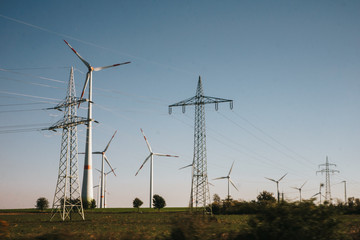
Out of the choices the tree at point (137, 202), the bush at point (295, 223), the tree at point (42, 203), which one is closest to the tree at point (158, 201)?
the tree at point (137, 202)

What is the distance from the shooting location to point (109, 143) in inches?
3777

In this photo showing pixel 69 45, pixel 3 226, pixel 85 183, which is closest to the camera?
pixel 3 226

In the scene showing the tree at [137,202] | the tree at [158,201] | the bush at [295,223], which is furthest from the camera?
the tree at [137,202]

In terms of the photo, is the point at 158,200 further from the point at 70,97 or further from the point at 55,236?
the point at 55,236

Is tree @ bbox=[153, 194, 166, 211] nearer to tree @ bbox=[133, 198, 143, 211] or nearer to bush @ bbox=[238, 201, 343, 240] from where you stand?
tree @ bbox=[133, 198, 143, 211]

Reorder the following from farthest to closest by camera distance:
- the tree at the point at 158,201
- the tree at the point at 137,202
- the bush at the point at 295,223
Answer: the tree at the point at 137,202 → the tree at the point at 158,201 → the bush at the point at 295,223

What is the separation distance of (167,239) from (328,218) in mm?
8271

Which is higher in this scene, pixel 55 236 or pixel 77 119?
pixel 77 119

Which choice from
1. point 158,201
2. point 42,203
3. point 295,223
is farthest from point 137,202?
point 295,223

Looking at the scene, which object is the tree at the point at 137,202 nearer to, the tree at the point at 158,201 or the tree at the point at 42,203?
the tree at the point at 158,201

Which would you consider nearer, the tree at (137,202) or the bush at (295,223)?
the bush at (295,223)

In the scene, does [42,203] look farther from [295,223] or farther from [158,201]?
[295,223]

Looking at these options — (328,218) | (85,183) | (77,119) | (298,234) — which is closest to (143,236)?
(298,234)

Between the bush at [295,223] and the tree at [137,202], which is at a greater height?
the bush at [295,223]
